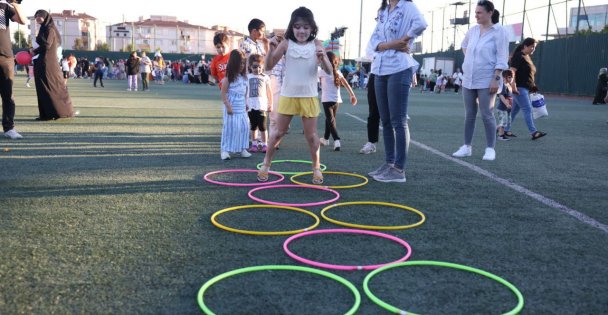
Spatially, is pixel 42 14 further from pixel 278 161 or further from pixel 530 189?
pixel 530 189

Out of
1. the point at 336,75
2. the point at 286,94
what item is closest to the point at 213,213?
the point at 286,94

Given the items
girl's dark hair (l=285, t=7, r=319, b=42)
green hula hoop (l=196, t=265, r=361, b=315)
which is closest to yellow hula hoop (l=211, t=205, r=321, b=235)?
green hula hoop (l=196, t=265, r=361, b=315)

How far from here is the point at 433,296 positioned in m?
2.78

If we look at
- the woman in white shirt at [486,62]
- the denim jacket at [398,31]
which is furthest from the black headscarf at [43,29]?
the woman in white shirt at [486,62]

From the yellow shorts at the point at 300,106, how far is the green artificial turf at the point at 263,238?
0.91 metres

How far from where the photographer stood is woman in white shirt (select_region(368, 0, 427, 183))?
18.4 feet

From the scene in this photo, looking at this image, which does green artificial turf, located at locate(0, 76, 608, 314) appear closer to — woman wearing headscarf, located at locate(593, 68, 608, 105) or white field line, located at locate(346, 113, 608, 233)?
white field line, located at locate(346, 113, 608, 233)

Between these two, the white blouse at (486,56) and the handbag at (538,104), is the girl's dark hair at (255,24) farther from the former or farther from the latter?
the handbag at (538,104)

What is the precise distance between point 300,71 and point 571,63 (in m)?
31.5

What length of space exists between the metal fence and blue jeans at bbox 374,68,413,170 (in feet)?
91.9

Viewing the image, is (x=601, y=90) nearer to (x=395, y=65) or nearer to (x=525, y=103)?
(x=525, y=103)

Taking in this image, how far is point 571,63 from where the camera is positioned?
31609 millimetres

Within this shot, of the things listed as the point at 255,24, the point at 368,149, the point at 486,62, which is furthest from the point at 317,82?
the point at 486,62

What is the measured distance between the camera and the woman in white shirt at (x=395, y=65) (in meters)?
5.61
